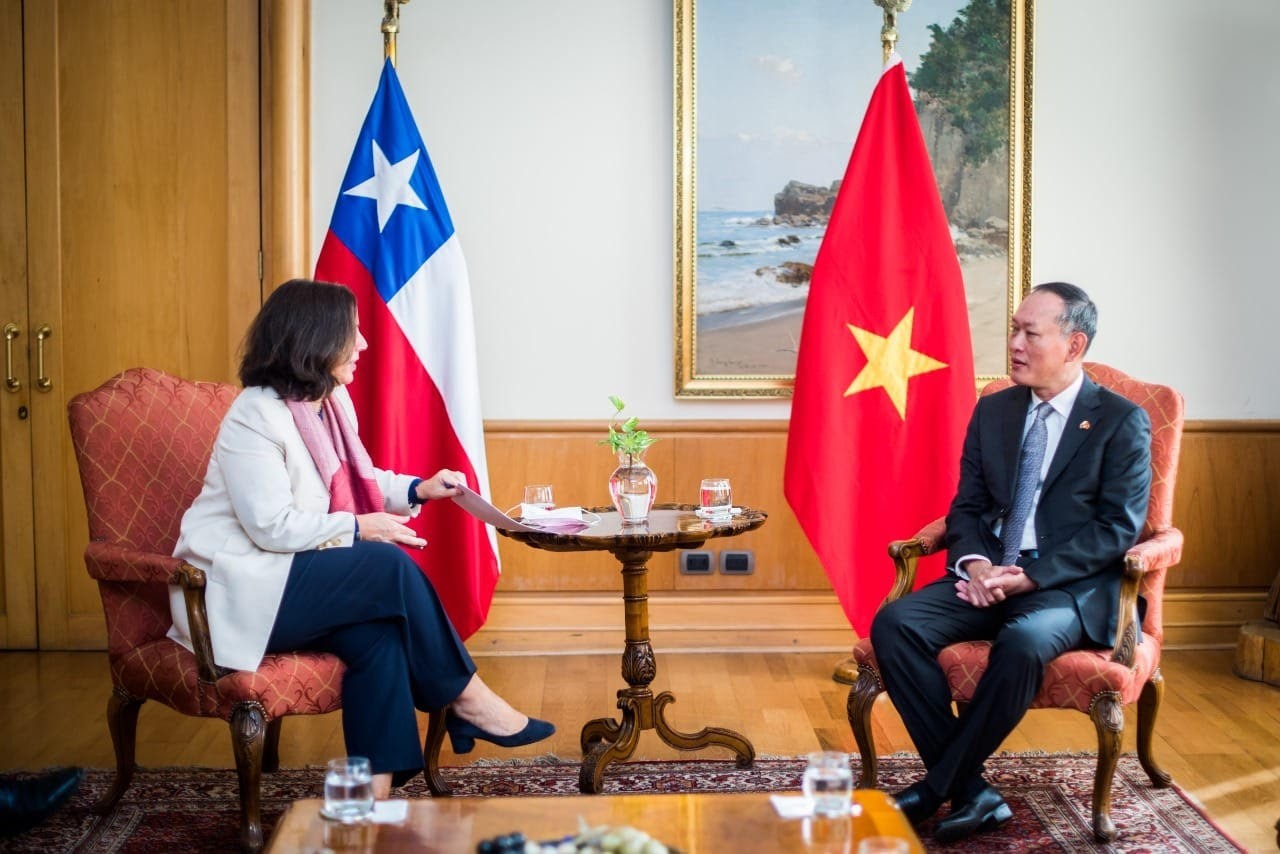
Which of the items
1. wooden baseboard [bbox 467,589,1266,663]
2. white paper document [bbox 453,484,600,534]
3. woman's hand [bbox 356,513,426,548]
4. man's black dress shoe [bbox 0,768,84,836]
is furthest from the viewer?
wooden baseboard [bbox 467,589,1266,663]

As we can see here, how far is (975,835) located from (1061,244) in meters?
2.45

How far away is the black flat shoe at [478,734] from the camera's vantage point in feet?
9.98

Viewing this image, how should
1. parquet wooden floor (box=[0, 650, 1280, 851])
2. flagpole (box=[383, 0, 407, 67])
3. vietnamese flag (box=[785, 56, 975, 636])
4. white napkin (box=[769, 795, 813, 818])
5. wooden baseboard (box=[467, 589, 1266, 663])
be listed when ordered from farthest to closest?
wooden baseboard (box=[467, 589, 1266, 663])
flagpole (box=[383, 0, 407, 67])
vietnamese flag (box=[785, 56, 975, 636])
parquet wooden floor (box=[0, 650, 1280, 851])
white napkin (box=[769, 795, 813, 818])

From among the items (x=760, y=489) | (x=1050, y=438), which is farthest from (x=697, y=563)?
(x=1050, y=438)

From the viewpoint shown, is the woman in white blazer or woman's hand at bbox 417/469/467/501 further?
woman's hand at bbox 417/469/467/501

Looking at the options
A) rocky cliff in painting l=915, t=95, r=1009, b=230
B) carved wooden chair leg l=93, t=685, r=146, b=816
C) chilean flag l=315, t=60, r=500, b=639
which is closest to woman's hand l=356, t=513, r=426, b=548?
carved wooden chair leg l=93, t=685, r=146, b=816

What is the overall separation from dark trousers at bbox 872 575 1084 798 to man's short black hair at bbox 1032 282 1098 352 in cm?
66

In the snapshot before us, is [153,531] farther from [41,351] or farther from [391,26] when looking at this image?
[391,26]

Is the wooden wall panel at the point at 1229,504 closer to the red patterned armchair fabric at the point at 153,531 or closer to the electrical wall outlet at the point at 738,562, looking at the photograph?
the electrical wall outlet at the point at 738,562

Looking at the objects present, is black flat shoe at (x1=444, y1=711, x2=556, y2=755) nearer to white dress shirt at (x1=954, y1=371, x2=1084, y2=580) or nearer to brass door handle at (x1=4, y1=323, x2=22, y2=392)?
white dress shirt at (x1=954, y1=371, x2=1084, y2=580)

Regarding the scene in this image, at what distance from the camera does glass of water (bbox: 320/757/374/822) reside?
6.70 feet

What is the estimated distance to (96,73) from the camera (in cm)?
452

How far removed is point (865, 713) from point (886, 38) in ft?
7.72

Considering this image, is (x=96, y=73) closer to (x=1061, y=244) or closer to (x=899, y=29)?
(x=899, y=29)
